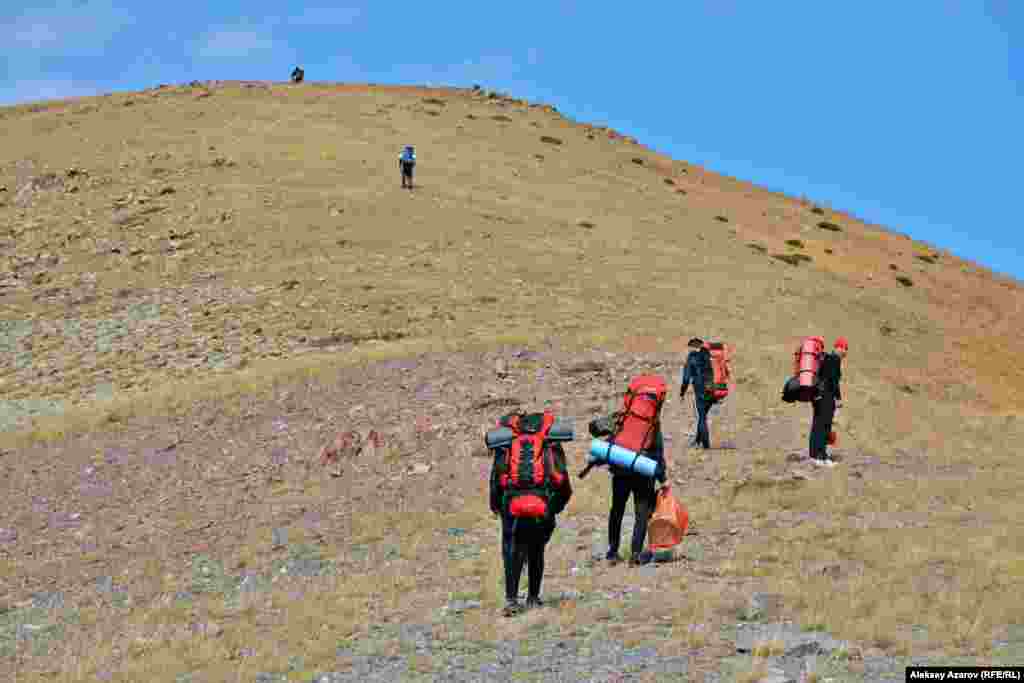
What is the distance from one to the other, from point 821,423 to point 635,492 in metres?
6.78

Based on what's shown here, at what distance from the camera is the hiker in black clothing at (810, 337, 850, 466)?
1730cm

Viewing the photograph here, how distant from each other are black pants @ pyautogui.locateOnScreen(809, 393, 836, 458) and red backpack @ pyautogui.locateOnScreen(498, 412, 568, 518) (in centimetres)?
819

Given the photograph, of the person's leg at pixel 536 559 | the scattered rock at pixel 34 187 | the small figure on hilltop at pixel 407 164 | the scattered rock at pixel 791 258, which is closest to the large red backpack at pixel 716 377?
the person's leg at pixel 536 559

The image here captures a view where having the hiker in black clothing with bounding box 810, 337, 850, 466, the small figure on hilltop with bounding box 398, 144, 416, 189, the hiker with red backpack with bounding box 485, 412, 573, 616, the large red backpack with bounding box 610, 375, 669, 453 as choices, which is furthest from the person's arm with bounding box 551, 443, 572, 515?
the small figure on hilltop with bounding box 398, 144, 416, 189

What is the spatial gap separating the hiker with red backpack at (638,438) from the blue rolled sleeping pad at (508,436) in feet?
3.49

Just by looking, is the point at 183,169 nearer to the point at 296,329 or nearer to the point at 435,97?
the point at 296,329

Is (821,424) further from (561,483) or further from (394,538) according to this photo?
(561,483)

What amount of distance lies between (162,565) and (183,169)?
35.9 metres

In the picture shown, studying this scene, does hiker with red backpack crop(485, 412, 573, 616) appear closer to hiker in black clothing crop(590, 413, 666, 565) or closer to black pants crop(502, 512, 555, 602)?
black pants crop(502, 512, 555, 602)

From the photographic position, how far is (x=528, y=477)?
10.3 metres

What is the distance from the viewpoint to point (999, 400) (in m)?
34.2

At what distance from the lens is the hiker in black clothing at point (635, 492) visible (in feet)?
38.4

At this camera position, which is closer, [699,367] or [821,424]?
[821,424]

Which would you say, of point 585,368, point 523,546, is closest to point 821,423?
point 585,368
